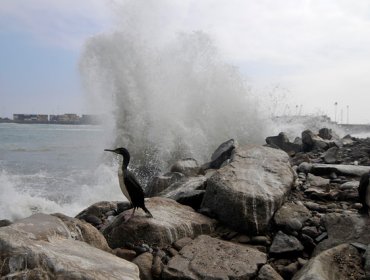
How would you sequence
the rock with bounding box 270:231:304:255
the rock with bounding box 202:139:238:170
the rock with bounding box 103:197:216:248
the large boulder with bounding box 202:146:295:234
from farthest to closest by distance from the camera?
1. the rock with bounding box 202:139:238:170
2. the large boulder with bounding box 202:146:295:234
3. the rock with bounding box 103:197:216:248
4. the rock with bounding box 270:231:304:255

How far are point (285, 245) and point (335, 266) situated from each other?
862mm

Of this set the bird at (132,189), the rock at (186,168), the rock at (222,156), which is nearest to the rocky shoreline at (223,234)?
the bird at (132,189)

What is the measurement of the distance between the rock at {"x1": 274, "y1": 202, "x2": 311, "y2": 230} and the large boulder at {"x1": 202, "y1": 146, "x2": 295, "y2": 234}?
0.08 m

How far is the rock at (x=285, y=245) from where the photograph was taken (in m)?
4.37

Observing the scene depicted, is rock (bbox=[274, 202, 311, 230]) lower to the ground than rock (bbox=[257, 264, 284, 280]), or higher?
higher

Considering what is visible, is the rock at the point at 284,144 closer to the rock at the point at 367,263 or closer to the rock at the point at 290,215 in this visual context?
the rock at the point at 290,215

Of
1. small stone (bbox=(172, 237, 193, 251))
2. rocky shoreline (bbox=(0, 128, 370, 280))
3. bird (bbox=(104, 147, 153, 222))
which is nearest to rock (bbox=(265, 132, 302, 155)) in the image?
rocky shoreline (bbox=(0, 128, 370, 280))

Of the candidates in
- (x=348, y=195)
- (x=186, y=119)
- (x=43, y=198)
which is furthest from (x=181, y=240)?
(x=186, y=119)

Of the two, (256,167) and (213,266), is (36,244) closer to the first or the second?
(213,266)

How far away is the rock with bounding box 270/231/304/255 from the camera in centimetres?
437

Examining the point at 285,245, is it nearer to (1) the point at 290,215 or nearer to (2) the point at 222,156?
(1) the point at 290,215

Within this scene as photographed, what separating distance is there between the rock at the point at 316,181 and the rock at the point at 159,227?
6.75 feet

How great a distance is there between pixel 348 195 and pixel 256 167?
132cm

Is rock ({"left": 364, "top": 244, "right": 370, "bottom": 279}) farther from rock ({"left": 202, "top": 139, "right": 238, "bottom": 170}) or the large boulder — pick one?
rock ({"left": 202, "top": 139, "right": 238, "bottom": 170})
